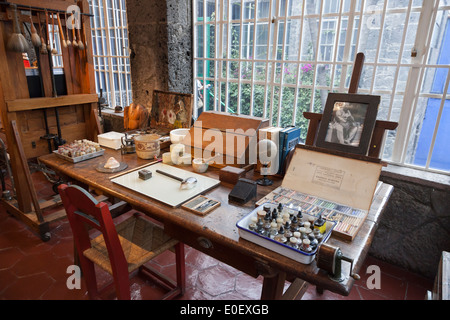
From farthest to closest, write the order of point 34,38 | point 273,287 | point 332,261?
1. point 34,38
2. point 273,287
3. point 332,261

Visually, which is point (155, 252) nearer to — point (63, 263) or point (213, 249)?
point (213, 249)

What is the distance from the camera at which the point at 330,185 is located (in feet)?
5.50

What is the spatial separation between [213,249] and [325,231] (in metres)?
0.58

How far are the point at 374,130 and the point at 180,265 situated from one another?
167 cm

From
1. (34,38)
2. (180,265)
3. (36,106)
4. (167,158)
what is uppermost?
(34,38)

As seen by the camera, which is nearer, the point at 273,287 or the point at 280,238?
the point at 280,238

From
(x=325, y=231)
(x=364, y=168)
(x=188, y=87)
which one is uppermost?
(x=188, y=87)

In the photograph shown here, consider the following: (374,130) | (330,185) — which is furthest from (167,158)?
(374,130)

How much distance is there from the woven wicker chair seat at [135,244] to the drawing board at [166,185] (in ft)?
1.28

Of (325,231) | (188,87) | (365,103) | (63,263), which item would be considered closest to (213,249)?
(325,231)

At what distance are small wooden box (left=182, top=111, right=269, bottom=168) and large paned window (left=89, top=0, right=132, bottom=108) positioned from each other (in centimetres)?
255

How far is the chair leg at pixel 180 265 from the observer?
7.13ft

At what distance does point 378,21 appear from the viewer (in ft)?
8.06

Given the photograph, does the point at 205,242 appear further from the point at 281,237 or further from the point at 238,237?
the point at 281,237
